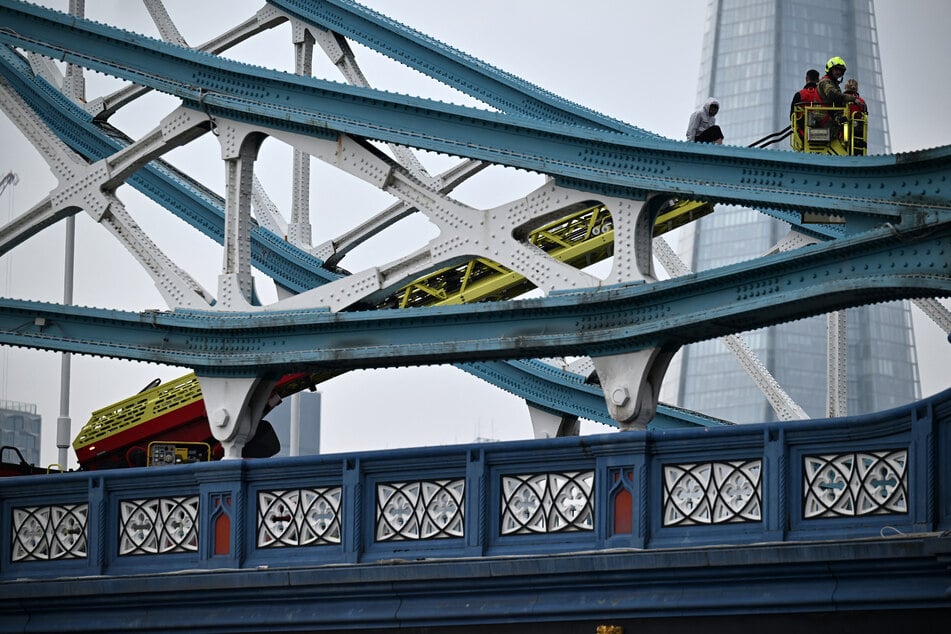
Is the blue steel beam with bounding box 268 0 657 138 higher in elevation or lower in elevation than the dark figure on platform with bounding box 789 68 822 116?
higher

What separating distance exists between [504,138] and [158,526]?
6308mm

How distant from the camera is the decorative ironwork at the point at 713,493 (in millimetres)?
15078

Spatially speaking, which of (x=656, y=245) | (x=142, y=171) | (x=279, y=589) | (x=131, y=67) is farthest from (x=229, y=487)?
(x=656, y=245)

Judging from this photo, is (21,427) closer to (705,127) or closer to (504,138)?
(705,127)

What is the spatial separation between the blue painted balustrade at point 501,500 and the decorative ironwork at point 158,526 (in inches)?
0.5

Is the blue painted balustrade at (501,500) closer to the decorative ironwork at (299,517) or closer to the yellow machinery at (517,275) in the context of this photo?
the decorative ironwork at (299,517)

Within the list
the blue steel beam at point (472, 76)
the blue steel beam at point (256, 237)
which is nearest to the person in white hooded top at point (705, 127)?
the blue steel beam at point (472, 76)

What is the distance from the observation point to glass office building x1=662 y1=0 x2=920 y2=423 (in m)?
184

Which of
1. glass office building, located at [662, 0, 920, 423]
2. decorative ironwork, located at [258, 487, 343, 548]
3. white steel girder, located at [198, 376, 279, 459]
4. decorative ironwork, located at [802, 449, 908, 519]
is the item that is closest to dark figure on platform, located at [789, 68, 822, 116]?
white steel girder, located at [198, 376, 279, 459]

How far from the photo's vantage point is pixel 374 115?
2225 cm

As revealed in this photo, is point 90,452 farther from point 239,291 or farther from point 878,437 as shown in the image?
point 878,437

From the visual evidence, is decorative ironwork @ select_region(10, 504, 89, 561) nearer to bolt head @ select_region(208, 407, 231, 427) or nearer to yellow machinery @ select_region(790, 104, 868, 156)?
bolt head @ select_region(208, 407, 231, 427)

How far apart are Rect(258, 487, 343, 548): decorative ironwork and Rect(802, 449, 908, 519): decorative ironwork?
457 cm

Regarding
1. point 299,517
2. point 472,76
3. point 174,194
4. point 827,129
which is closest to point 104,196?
point 174,194
